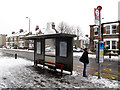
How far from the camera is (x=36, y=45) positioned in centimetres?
1115

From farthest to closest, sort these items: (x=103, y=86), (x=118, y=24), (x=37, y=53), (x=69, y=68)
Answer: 1. (x=118, y=24)
2. (x=37, y=53)
3. (x=69, y=68)
4. (x=103, y=86)

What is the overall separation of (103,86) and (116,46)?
A: 19.7 metres

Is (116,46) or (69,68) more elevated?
(116,46)

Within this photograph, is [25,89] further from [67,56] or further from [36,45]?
[36,45]

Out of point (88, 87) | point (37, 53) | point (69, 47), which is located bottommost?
point (88, 87)

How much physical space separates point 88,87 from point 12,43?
62.2m

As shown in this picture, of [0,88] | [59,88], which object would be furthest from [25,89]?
[59,88]

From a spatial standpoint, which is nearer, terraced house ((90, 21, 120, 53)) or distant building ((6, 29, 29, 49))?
terraced house ((90, 21, 120, 53))

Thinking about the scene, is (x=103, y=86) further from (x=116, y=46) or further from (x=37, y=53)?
(x=116, y=46)

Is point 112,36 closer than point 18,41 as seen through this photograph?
Yes

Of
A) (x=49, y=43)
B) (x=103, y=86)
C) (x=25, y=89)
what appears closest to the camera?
(x=25, y=89)

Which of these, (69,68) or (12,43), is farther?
(12,43)

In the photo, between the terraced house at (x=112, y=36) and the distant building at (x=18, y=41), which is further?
the distant building at (x=18, y=41)

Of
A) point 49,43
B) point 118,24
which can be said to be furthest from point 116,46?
point 49,43
